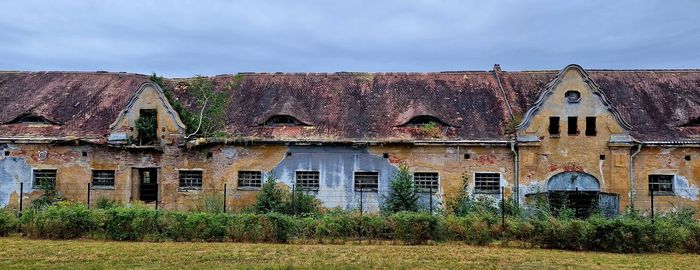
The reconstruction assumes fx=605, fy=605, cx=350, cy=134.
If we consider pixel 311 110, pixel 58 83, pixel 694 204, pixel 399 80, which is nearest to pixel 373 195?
pixel 311 110

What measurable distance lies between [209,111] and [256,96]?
2.66 m

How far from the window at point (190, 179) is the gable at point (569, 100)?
14548 millimetres

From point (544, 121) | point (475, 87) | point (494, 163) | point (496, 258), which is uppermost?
point (475, 87)

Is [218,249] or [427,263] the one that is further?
[218,249]

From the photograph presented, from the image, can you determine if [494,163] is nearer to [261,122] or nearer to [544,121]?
[544,121]

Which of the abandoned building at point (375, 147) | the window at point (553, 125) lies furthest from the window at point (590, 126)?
the window at point (553, 125)

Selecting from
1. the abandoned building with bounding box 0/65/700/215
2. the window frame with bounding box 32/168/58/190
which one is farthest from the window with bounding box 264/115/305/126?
the window frame with bounding box 32/168/58/190

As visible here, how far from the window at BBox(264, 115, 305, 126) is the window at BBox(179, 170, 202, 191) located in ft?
13.0

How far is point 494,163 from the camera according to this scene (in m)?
26.8

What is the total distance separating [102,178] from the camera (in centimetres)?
2784

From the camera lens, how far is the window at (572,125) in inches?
1052

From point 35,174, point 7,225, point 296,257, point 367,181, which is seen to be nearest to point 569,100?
point 367,181

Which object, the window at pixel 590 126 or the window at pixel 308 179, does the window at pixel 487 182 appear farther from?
the window at pixel 308 179

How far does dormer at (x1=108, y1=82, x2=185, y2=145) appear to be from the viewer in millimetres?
27625
